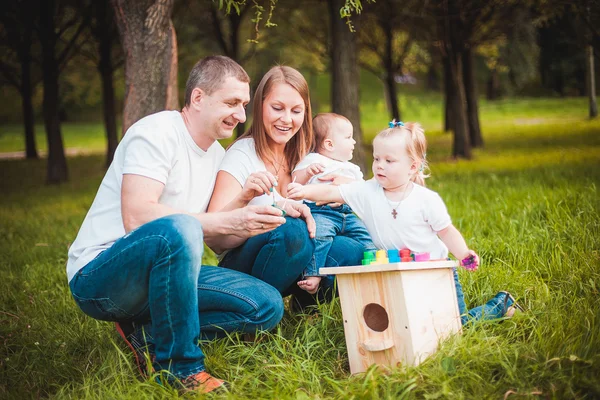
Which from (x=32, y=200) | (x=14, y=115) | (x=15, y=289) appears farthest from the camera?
(x=14, y=115)

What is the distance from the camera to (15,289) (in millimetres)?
4730

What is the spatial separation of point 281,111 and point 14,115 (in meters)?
43.3

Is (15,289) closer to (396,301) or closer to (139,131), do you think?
(139,131)

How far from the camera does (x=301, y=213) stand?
10.9 ft

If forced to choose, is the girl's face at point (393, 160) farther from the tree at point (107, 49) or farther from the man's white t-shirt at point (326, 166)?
the tree at point (107, 49)

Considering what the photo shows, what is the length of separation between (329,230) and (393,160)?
590mm

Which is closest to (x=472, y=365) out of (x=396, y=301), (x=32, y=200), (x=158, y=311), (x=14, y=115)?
(x=396, y=301)

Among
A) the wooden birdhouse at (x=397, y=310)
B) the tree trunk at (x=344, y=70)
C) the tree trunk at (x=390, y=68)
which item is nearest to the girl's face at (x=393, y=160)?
the wooden birdhouse at (x=397, y=310)

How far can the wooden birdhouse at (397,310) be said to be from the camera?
9.10 feet

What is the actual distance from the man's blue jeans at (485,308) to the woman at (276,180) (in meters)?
0.61

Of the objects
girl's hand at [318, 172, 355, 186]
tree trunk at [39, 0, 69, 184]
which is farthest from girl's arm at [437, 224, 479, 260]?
tree trunk at [39, 0, 69, 184]

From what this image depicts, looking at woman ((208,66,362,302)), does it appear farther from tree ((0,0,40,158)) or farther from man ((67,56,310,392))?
tree ((0,0,40,158))

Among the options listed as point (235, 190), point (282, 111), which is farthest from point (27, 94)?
point (235, 190)

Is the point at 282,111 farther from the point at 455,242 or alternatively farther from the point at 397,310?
the point at 397,310
